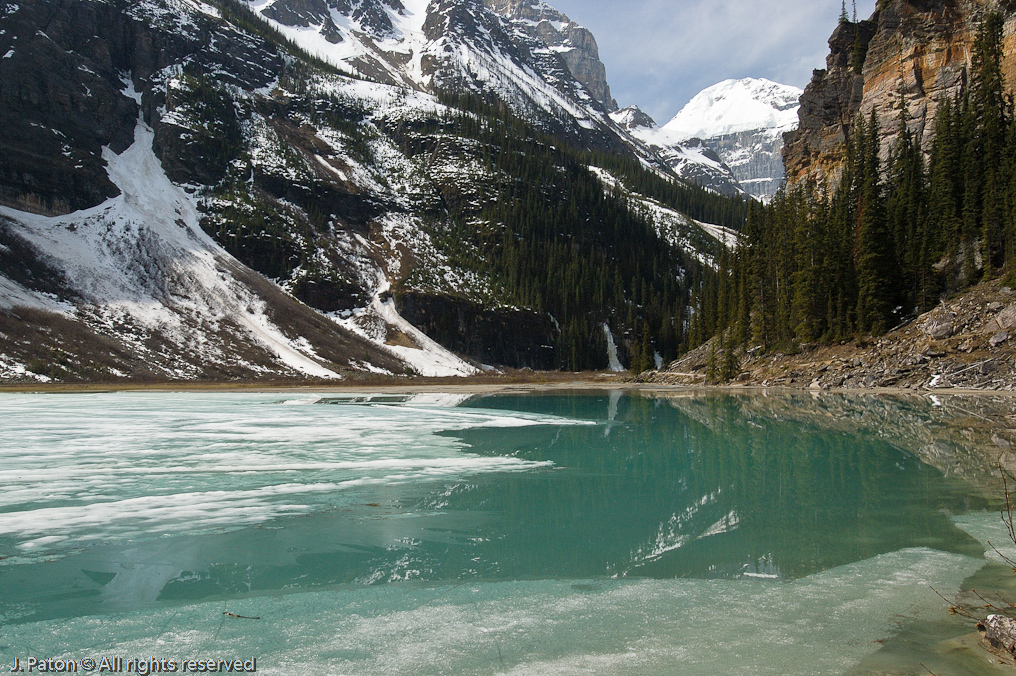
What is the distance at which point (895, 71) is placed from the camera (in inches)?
2297

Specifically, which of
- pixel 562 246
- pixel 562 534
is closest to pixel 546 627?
pixel 562 534

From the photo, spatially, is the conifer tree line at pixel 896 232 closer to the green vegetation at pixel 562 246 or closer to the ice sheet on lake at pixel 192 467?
the ice sheet on lake at pixel 192 467

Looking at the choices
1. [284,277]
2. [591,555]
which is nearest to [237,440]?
[591,555]

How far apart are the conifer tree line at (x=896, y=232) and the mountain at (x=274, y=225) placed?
28299 mm

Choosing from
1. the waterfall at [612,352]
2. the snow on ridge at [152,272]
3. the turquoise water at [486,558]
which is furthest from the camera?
the waterfall at [612,352]

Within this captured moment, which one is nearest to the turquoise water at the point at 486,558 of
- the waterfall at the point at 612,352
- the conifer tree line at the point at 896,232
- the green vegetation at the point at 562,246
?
the conifer tree line at the point at 896,232

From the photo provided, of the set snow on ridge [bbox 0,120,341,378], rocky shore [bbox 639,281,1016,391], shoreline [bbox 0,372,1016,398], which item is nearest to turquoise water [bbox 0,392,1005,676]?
shoreline [bbox 0,372,1016,398]

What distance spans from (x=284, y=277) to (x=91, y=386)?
4406 centimetres

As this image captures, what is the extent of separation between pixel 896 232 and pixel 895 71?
1988cm

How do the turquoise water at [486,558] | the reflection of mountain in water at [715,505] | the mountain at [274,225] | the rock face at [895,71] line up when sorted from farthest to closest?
1. the mountain at [274,225]
2. the rock face at [895,71]
3. the reflection of mountain in water at [715,505]
4. the turquoise water at [486,558]

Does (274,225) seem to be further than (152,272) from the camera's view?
Yes

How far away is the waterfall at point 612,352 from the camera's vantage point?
10903 centimetres

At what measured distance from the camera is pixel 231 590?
747 cm

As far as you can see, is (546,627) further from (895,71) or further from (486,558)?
(895,71)
